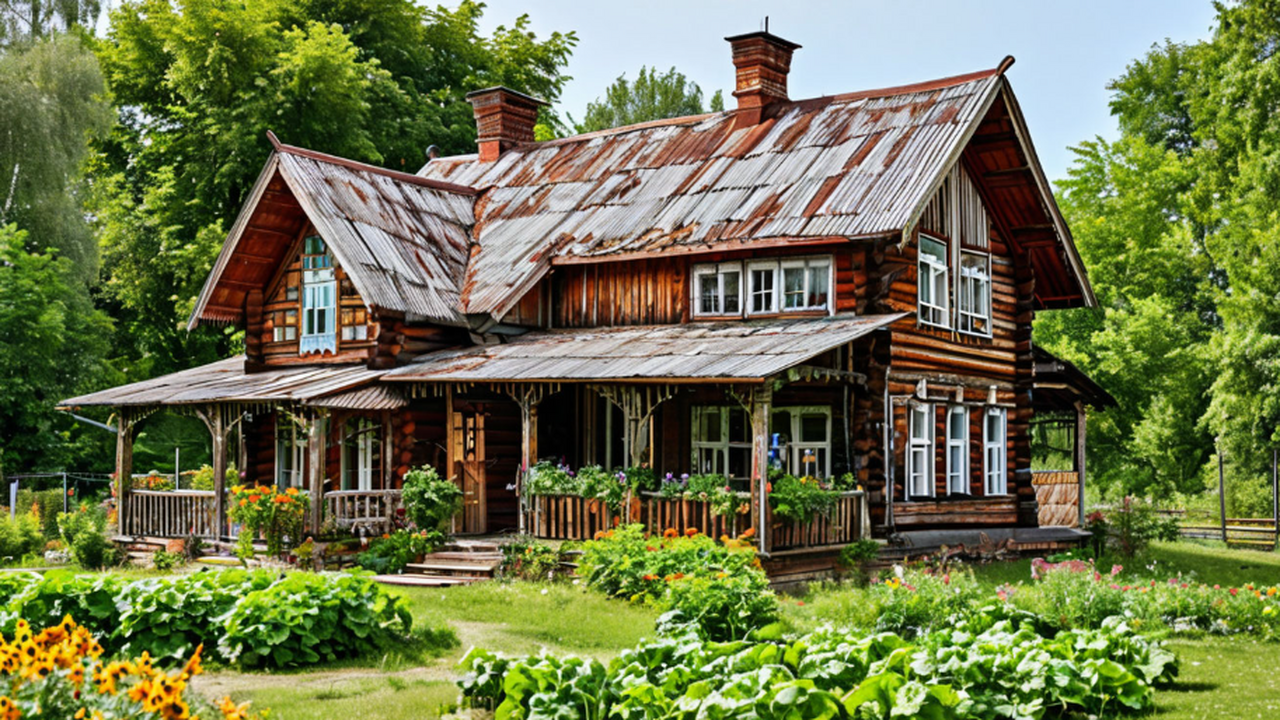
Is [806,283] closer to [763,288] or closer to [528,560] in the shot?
[763,288]

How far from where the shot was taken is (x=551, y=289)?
1021 inches

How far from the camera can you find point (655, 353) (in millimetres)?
21062

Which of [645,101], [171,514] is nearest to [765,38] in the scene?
[171,514]

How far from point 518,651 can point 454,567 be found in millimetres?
6929

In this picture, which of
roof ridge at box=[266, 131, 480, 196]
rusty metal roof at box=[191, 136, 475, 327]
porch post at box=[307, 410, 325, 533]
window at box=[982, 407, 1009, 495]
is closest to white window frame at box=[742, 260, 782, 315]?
rusty metal roof at box=[191, 136, 475, 327]

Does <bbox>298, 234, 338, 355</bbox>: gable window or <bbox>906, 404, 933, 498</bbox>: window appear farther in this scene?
<bbox>298, 234, 338, 355</bbox>: gable window

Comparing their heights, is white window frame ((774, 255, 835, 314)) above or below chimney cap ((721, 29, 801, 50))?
below

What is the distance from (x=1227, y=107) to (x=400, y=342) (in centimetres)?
2596

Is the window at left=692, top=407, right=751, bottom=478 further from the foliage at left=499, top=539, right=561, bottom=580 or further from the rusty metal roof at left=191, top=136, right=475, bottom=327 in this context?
the rusty metal roof at left=191, top=136, right=475, bottom=327

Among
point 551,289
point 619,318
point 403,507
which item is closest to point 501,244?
point 551,289

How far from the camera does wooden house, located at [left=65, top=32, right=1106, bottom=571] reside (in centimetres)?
2195

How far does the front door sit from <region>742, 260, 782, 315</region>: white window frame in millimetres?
4895

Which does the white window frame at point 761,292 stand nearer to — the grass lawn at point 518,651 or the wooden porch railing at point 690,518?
the wooden porch railing at point 690,518

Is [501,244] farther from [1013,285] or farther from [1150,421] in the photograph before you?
[1150,421]
